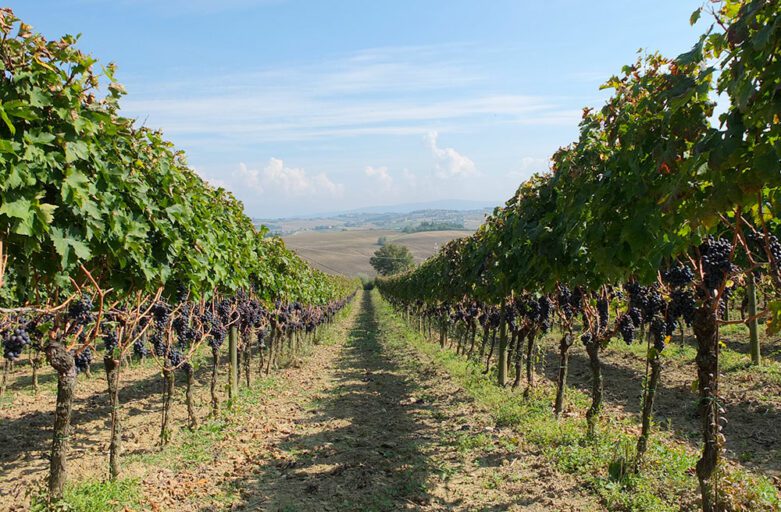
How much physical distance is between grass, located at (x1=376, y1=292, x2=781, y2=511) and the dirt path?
0.30m

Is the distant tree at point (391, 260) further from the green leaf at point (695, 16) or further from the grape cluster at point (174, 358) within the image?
the green leaf at point (695, 16)

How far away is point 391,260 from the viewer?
115750 millimetres

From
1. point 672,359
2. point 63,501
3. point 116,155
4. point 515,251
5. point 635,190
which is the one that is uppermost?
point 116,155

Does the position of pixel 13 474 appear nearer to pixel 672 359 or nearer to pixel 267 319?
pixel 267 319

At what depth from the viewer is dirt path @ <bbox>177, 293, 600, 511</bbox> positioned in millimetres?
6309

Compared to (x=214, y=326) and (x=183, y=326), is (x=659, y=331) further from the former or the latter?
(x=214, y=326)

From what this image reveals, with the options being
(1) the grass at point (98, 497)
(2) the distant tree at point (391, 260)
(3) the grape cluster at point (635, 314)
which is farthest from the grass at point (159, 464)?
(2) the distant tree at point (391, 260)

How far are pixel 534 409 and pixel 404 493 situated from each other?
Answer: 4.12 meters

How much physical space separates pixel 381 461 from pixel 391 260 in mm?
107916

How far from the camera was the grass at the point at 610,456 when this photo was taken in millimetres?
5613

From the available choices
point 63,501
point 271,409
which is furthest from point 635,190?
point 271,409

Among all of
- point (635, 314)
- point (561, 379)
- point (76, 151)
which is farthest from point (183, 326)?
point (635, 314)

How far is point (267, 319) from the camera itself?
1606cm

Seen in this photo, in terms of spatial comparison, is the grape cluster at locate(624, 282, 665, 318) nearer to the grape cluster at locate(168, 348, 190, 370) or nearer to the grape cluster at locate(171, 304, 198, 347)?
the grape cluster at locate(168, 348, 190, 370)
